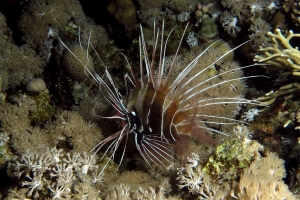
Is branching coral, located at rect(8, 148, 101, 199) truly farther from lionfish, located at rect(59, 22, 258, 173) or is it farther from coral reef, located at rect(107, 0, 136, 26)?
coral reef, located at rect(107, 0, 136, 26)

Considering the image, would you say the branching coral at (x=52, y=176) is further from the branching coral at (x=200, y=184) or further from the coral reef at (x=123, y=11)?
the coral reef at (x=123, y=11)

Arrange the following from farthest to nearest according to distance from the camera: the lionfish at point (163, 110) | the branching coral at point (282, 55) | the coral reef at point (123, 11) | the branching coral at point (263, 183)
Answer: the coral reef at point (123, 11) → the branching coral at point (282, 55) → the lionfish at point (163, 110) → the branching coral at point (263, 183)

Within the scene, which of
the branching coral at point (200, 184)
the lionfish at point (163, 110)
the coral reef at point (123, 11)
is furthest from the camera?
the coral reef at point (123, 11)

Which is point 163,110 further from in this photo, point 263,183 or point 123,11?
point 123,11

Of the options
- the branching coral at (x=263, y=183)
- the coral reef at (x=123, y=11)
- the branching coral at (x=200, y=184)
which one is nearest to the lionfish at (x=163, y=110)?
the branching coral at (x=200, y=184)

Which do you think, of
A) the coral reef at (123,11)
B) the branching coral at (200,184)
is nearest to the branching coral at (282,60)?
the branching coral at (200,184)

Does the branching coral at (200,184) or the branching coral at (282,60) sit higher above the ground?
the branching coral at (282,60)

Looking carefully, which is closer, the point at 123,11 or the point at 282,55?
the point at 282,55

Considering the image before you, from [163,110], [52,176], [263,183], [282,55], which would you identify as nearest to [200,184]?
[263,183]

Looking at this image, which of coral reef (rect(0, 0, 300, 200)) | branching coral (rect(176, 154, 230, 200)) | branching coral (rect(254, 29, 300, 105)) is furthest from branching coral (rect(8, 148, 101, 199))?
branching coral (rect(254, 29, 300, 105))

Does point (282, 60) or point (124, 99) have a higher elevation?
point (282, 60)

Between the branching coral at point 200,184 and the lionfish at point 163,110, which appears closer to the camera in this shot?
the branching coral at point 200,184

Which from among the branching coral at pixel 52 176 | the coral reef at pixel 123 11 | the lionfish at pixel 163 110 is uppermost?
the coral reef at pixel 123 11

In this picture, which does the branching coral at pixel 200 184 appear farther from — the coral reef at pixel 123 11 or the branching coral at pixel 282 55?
the coral reef at pixel 123 11
